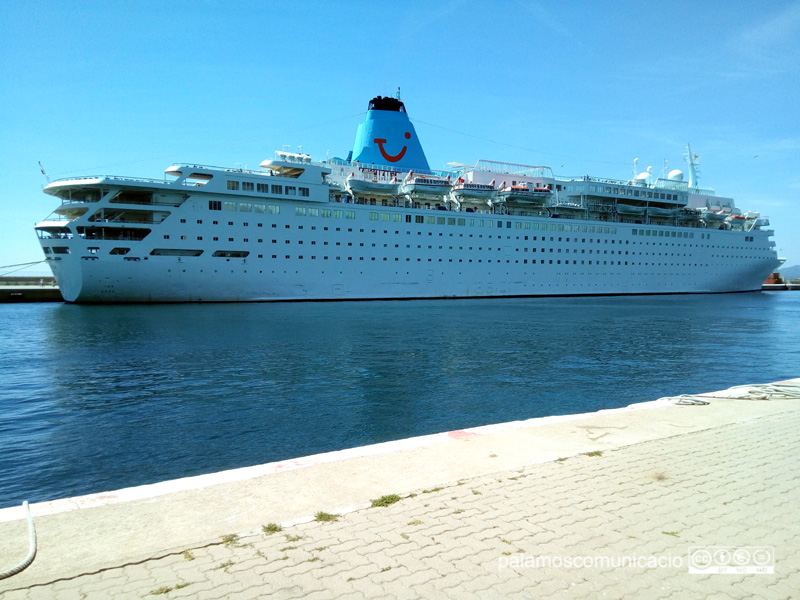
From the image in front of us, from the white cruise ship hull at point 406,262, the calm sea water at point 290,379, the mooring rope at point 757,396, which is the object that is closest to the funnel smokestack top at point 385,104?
the white cruise ship hull at point 406,262

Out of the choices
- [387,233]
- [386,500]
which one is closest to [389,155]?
[387,233]

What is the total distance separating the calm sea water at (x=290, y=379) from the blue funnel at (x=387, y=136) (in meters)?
22.9

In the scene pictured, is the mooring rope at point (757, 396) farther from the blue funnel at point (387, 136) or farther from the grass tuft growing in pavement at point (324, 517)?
the blue funnel at point (387, 136)

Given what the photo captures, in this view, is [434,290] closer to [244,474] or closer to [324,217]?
[324,217]

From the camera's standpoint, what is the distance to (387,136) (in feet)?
155

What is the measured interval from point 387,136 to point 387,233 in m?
11.2

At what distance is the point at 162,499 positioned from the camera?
14.7 feet

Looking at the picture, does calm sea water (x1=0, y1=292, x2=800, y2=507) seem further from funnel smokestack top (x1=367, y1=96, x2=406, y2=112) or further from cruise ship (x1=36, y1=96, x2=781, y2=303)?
funnel smokestack top (x1=367, y1=96, x2=406, y2=112)

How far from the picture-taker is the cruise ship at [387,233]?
110 feet

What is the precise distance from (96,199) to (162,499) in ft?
116

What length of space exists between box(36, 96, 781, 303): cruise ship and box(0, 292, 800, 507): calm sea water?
6.41 metres

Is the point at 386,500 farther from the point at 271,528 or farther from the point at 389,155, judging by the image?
the point at 389,155

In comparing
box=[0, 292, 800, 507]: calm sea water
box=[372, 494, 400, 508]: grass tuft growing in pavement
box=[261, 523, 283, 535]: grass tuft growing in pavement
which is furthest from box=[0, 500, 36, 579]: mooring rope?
box=[0, 292, 800, 507]: calm sea water

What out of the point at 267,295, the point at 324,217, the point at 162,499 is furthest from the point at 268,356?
the point at 324,217
